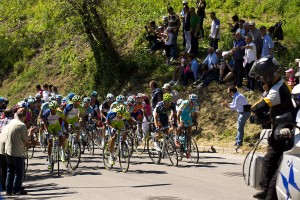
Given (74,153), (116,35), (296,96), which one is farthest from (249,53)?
(296,96)

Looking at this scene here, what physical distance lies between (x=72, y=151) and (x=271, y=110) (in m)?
10.9

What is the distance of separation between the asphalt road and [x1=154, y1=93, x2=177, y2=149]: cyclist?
1.08 m

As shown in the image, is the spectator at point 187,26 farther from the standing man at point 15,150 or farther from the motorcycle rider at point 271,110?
the motorcycle rider at point 271,110

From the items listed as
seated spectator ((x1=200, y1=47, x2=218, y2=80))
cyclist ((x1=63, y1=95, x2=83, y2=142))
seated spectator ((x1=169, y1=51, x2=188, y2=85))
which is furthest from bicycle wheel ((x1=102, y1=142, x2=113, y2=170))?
seated spectator ((x1=169, y1=51, x2=188, y2=85))

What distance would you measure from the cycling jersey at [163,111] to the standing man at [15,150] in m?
5.44

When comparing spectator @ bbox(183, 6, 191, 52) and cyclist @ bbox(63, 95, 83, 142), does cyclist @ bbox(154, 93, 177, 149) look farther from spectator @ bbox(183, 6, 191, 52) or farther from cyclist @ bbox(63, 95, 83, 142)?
spectator @ bbox(183, 6, 191, 52)

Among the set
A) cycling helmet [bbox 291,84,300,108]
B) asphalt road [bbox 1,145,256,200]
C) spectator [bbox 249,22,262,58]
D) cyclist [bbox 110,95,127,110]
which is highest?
spectator [bbox 249,22,262,58]

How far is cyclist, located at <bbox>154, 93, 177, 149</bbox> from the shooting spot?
709 inches

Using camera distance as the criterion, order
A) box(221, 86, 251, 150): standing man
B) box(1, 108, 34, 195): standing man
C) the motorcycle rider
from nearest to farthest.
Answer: the motorcycle rider < box(1, 108, 34, 195): standing man < box(221, 86, 251, 150): standing man

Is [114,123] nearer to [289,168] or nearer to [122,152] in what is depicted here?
[122,152]

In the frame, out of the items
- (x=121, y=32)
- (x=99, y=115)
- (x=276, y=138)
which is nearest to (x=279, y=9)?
(x=121, y=32)

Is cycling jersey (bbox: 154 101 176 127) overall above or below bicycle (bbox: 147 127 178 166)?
above

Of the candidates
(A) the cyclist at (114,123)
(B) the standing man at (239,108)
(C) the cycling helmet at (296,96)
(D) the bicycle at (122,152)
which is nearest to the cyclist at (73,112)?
(A) the cyclist at (114,123)

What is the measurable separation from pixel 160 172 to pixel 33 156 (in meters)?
6.85
